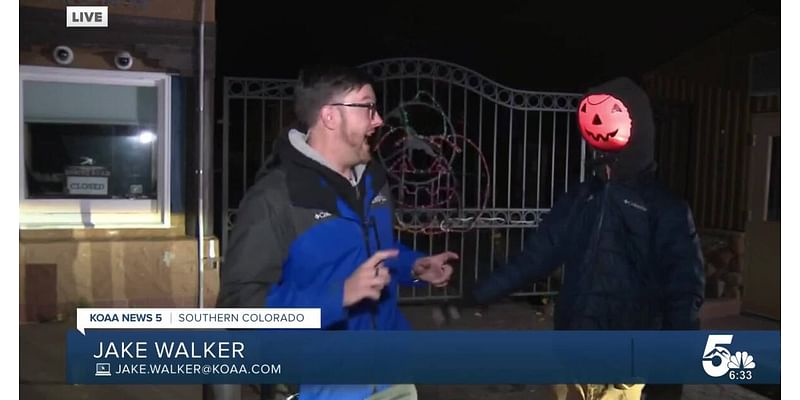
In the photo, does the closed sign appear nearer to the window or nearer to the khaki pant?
the window

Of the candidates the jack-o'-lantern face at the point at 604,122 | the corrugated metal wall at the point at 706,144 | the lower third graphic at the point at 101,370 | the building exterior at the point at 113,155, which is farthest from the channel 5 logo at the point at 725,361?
the lower third graphic at the point at 101,370

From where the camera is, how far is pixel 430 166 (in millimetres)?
1952

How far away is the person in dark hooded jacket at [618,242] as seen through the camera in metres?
2.02

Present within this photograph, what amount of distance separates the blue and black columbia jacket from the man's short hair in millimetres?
61

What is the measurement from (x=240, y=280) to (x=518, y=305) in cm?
86

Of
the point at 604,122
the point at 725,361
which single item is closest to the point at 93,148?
the point at 604,122

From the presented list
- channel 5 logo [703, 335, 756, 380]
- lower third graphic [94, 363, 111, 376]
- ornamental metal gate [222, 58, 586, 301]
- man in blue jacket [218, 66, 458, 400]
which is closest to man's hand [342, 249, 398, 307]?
man in blue jacket [218, 66, 458, 400]

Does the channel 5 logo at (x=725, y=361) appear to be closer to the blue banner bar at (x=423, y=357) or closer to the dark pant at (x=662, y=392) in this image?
the blue banner bar at (x=423, y=357)

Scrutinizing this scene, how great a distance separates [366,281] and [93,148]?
857 mm

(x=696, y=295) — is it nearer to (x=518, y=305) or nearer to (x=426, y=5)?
(x=518, y=305)

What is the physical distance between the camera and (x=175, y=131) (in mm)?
1877

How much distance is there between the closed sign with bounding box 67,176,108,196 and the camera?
185cm

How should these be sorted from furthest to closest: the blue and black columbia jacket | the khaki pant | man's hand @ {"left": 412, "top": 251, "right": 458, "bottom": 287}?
the khaki pant < man's hand @ {"left": 412, "top": 251, "right": 458, "bottom": 287} < the blue and black columbia jacket

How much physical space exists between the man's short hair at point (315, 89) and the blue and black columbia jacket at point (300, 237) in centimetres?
6
